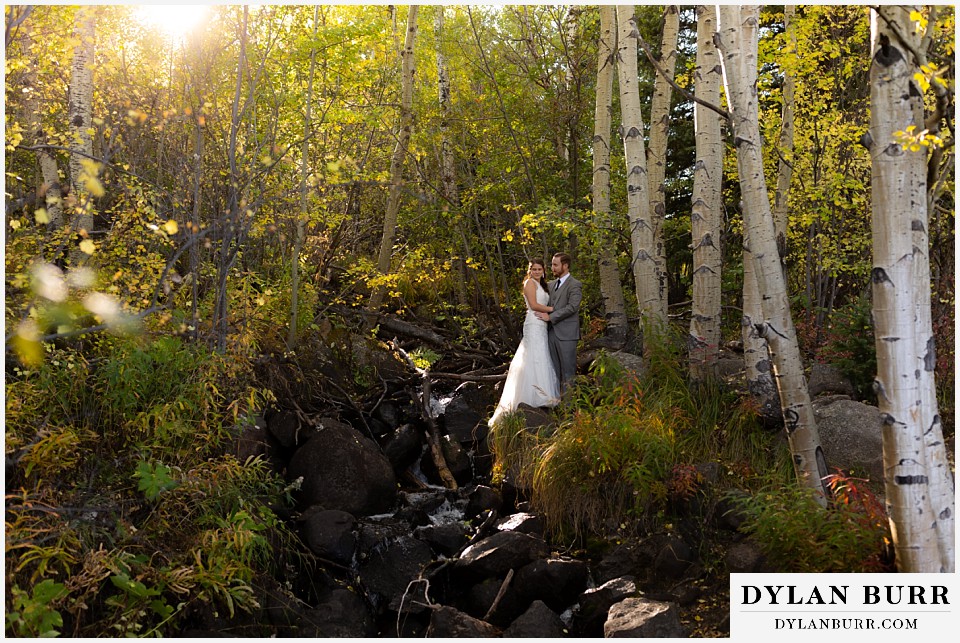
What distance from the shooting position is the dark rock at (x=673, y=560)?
17.6ft

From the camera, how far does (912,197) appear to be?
3918mm

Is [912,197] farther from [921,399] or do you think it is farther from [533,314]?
[533,314]

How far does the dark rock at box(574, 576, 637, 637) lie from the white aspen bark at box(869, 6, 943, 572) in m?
1.86

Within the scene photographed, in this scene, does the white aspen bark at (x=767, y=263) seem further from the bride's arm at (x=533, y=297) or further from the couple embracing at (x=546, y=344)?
the bride's arm at (x=533, y=297)

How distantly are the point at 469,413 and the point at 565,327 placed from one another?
1.54 m

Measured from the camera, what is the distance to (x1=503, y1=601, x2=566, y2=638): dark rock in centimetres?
489

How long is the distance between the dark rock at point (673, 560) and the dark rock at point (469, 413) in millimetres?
3042

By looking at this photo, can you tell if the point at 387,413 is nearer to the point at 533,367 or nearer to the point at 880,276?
the point at 533,367

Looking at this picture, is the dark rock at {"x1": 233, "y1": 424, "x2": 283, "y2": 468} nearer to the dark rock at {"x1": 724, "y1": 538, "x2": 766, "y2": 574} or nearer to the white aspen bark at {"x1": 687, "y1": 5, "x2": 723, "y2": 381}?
the dark rock at {"x1": 724, "y1": 538, "x2": 766, "y2": 574}

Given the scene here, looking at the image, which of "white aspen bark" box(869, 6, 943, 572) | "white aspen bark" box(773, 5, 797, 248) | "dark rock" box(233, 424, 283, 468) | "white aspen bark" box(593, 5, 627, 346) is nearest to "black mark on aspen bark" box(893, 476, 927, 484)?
"white aspen bark" box(869, 6, 943, 572)

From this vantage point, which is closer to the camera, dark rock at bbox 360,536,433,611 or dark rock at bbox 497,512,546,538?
dark rock at bbox 360,536,433,611

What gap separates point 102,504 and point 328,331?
4523 mm

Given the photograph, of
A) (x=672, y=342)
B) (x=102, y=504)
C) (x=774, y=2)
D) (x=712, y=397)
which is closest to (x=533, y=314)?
(x=672, y=342)

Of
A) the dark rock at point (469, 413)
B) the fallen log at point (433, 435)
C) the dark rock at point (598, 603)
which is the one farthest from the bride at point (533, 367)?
the dark rock at point (598, 603)
